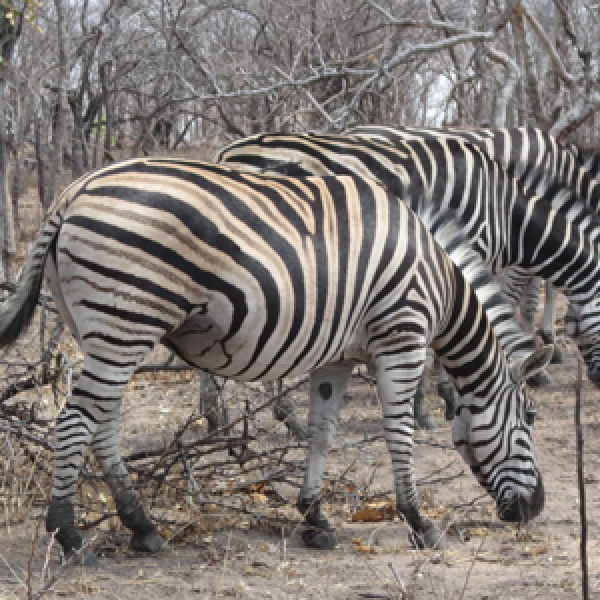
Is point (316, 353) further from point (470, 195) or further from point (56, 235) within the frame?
point (470, 195)

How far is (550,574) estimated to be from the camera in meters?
3.43

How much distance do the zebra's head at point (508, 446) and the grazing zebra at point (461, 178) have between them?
1611 mm

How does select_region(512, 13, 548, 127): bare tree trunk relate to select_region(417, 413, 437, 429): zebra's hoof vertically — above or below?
above

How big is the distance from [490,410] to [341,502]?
1071 mm

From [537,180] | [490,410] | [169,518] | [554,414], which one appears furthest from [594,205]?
[169,518]

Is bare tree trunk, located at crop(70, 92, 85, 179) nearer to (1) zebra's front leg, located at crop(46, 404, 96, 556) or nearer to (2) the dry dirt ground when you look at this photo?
(2) the dry dirt ground

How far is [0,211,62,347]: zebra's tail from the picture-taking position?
3.39 metres

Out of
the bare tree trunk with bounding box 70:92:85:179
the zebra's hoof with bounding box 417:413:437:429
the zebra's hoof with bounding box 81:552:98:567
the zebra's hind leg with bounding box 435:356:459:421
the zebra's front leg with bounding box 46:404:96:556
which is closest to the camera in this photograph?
the zebra's front leg with bounding box 46:404:96:556

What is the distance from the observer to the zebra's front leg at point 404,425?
3.80 metres

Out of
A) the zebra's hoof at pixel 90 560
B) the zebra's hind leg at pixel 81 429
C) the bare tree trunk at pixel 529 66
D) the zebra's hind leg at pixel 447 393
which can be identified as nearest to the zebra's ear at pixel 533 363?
the zebra's hind leg at pixel 81 429

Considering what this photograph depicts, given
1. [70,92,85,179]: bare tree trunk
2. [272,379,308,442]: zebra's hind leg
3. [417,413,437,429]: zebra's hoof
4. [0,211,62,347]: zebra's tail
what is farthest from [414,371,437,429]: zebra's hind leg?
[70,92,85,179]: bare tree trunk

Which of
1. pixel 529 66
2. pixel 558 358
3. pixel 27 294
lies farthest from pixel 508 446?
pixel 529 66

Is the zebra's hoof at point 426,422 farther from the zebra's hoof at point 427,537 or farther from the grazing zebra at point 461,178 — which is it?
the zebra's hoof at point 427,537

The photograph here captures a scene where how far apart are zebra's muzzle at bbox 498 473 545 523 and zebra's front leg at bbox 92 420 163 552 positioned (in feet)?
6.05
